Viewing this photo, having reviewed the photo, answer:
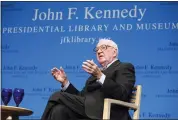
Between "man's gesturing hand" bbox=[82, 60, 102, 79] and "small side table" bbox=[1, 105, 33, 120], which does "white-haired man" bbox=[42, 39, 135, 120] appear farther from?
"small side table" bbox=[1, 105, 33, 120]

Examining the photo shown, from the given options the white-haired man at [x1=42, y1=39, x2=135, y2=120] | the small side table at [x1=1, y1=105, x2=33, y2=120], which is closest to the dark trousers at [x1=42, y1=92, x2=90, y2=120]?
the white-haired man at [x1=42, y1=39, x2=135, y2=120]

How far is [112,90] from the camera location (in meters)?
Result: 3.43

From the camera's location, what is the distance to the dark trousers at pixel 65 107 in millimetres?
3471

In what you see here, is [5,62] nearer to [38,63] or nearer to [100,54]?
[38,63]

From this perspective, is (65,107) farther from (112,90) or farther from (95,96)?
(112,90)

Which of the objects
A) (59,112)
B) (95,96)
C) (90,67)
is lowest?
(59,112)

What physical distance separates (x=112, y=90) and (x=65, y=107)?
0.36m

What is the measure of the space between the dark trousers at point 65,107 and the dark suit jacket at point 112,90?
6 cm

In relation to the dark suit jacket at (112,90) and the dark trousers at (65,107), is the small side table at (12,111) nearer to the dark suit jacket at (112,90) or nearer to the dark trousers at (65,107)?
the dark trousers at (65,107)

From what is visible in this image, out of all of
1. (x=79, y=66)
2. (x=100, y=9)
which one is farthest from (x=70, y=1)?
(x=79, y=66)

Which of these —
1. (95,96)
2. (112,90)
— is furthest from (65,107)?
(112,90)

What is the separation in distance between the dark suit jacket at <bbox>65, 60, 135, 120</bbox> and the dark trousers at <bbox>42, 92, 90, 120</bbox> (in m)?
0.06

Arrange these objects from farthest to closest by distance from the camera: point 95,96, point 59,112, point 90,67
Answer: point 95,96 < point 59,112 < point 90,67

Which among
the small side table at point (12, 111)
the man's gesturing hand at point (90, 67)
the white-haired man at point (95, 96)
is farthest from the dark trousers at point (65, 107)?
the man's gesturing hand at point (90, 67)
